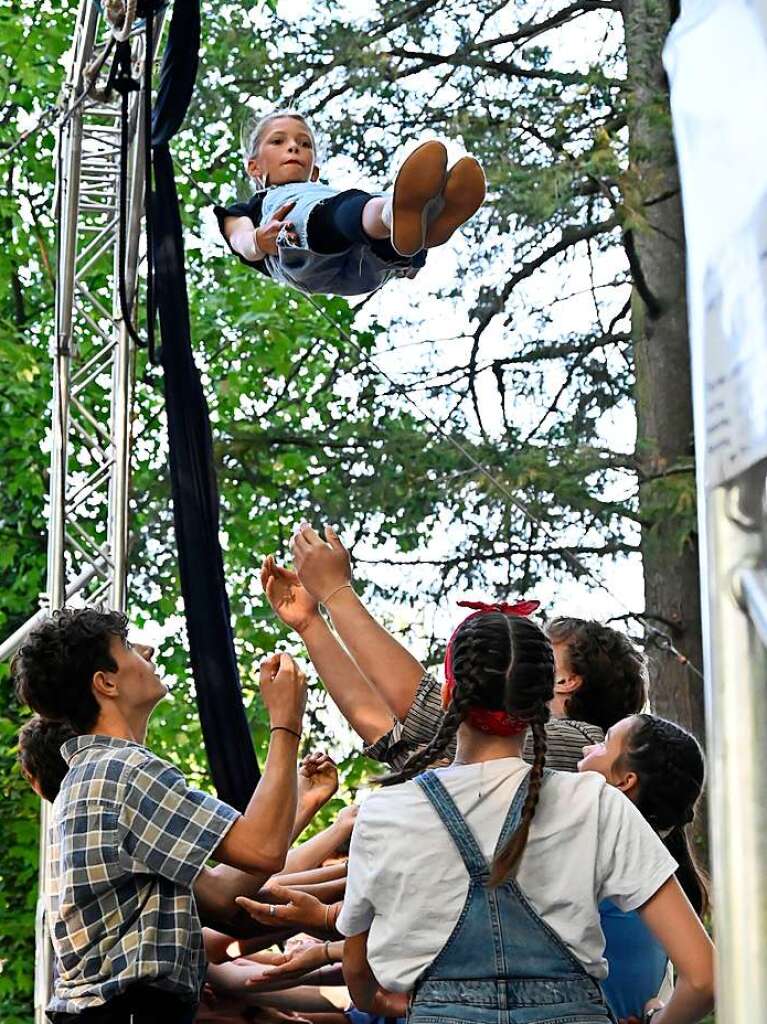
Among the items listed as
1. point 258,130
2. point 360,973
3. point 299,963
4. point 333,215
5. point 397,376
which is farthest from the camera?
point 397,376

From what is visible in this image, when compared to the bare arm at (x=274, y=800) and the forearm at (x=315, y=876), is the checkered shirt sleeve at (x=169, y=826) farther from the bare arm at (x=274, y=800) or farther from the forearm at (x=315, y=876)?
the forearm at (x=315, y=876)

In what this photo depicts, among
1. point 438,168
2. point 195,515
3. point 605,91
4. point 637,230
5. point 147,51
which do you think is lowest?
point 195,515

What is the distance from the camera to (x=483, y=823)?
190cm

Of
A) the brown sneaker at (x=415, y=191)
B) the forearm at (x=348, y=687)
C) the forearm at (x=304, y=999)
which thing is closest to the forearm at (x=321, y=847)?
the forearm at (x=304, y=999)

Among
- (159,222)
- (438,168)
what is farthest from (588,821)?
(159,222)

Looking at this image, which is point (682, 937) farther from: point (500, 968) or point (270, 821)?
point (270, 821)

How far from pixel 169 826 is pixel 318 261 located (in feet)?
4.99

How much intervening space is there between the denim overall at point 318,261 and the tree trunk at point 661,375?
475 cm

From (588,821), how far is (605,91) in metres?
7.69

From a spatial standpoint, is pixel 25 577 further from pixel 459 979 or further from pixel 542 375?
pixel 459 979

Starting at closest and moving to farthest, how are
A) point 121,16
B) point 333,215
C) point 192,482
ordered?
1. point 333,215
2. point 192,482
3. point 121,16

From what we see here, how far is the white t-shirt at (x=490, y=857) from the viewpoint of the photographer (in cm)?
187

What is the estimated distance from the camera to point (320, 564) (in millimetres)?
2594

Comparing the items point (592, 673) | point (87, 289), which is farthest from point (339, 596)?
point (87, 289)
